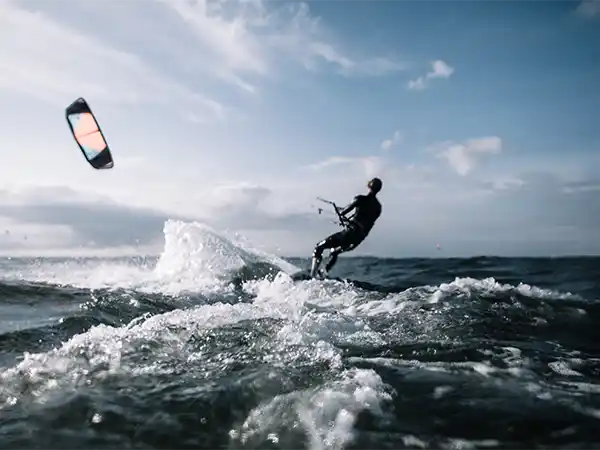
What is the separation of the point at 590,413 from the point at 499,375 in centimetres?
109

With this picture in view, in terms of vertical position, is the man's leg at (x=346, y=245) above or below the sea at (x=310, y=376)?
above

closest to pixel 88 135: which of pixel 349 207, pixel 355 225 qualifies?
pixel 349 207

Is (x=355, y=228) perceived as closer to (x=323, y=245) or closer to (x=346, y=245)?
(x=346, y=245)

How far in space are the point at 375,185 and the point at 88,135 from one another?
9.70 m

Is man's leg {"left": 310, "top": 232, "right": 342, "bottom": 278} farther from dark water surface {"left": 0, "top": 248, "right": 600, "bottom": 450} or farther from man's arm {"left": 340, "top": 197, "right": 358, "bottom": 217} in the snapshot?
dark water surface {"left": 0, "top": 248, "right": 600, "bottom": 450}

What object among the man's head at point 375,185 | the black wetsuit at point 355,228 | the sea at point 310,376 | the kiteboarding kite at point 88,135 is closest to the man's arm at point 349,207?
the black wetsuit at point 355,228

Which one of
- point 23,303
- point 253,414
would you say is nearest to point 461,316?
point 253,414

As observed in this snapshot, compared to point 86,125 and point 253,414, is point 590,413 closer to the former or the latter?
point 253,414

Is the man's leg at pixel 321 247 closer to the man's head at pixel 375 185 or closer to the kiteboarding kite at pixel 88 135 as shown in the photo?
the man's head at pixel 375 185

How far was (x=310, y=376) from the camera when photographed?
522cm

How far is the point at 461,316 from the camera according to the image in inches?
334

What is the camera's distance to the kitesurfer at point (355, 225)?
53.0 feet

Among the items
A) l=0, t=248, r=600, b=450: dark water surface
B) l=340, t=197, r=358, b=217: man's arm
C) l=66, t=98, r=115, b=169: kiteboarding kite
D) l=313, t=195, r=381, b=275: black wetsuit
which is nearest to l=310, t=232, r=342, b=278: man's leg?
l=313, t=195, r=381, b=275: black wetsuit

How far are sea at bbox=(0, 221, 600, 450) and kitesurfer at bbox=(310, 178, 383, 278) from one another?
612cm
